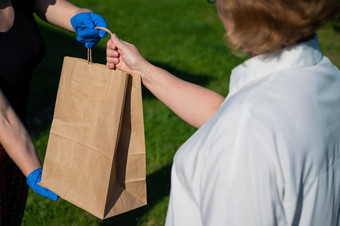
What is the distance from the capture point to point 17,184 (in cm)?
202

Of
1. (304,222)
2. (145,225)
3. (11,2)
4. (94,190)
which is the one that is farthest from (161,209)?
(304,222)

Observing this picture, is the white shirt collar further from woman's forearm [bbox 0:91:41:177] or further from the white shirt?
woman's forearm [bbox 0:91:41:177]

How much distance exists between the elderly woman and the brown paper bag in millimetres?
484

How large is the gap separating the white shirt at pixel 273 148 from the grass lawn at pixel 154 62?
4.76 feet

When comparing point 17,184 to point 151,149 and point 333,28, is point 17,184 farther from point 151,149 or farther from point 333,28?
point 333,28

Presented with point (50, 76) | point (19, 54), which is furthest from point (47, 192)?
point (50, 76)

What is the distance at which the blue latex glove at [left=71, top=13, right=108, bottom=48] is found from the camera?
1.89 meters

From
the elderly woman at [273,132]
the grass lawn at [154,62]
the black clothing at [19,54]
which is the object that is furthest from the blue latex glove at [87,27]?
the grass lawn at [154,62]

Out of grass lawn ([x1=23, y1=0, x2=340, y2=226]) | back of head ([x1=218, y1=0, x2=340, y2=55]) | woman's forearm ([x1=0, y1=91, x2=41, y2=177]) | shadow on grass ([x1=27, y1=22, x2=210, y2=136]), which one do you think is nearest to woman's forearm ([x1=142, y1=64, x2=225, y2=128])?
back of head ([x1=218, y1=0, x2=340, y2=55])

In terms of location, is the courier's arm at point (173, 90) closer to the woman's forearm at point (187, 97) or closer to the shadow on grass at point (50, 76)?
the woman's forearm at point (187, 97)

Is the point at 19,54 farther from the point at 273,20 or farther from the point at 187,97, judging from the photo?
the point at 273,20

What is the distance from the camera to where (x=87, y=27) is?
6.29 feet

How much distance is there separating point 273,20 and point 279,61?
0.40 ft

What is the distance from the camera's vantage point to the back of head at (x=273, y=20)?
922 mm
